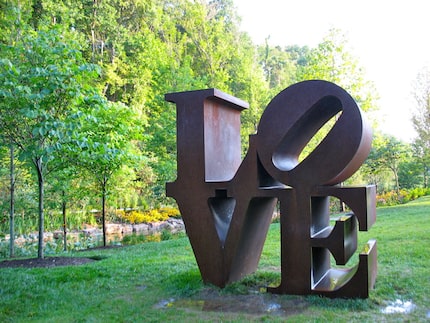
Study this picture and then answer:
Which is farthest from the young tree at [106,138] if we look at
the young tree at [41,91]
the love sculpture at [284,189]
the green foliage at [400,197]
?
the green foliage at [400,197]

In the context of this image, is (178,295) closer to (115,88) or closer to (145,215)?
(145,215)

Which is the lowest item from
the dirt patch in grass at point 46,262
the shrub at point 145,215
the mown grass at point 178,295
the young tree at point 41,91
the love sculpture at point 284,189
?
the shrub at point 145,215

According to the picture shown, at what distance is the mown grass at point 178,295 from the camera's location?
446 cm

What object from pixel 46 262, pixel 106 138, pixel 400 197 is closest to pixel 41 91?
pixel 106 138

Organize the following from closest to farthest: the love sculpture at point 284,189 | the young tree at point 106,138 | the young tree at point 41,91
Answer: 1. the love sculpture at point 284,189
2. the young tree at point 41,91
3. the young tree at point 106,138

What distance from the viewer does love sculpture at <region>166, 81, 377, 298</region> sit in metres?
4.92

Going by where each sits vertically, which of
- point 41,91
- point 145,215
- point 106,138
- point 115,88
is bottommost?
point 145,215

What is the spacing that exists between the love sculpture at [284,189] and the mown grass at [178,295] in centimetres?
26

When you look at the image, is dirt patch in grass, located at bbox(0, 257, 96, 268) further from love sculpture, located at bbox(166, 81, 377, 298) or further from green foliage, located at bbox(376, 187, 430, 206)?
green foliage, located at bbox(376, 187, 430, 206)

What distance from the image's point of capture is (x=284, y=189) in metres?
5.30

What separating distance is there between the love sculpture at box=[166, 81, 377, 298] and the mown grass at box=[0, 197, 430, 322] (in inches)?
10.3

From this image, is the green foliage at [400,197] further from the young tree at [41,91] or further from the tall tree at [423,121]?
the young tree at [41,91]

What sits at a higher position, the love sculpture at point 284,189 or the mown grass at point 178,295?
the love sculpture at point 284,189

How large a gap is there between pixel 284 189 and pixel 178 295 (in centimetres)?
194
